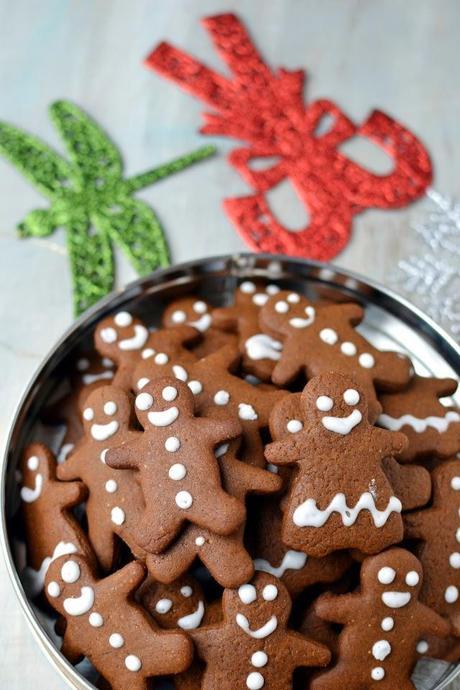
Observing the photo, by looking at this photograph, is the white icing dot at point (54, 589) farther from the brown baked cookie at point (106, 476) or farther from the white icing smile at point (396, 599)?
the white icing smile at point (396, 599)

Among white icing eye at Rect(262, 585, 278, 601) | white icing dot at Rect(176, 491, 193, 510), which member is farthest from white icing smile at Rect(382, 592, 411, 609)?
white icing dot at Rect(176, 491, 193, 510)

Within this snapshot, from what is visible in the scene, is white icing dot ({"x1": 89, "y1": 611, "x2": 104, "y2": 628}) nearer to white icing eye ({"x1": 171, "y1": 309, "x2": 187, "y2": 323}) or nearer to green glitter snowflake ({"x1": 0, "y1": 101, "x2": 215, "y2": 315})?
white icing eye ({"x1": 171, "y1": 309, "x2": 187, "y2": 323})

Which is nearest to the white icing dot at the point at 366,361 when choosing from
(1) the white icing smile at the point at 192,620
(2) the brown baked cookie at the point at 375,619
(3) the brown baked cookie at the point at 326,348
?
(3) the brown baked cookie at the point at 326,348

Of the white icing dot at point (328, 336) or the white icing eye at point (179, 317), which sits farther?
the white icing eye at point (179, 317)

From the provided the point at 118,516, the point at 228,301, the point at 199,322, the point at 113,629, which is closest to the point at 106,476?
the point at 118,516

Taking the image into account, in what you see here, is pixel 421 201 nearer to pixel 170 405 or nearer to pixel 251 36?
pixel 251 36

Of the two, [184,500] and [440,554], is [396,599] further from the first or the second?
[184,500]

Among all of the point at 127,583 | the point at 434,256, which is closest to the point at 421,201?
the point at 434,256
